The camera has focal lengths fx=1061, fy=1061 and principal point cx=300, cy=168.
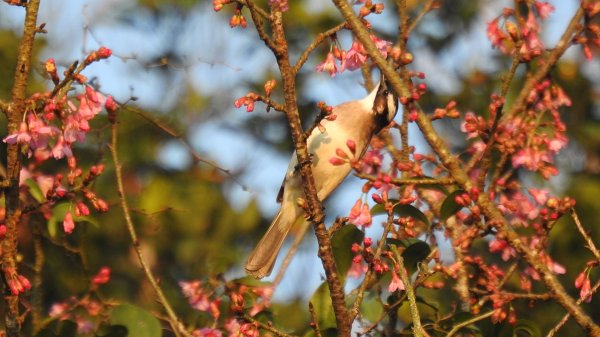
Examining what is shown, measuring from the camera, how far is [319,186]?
195 inches

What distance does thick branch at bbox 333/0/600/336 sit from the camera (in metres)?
Result: 2.68

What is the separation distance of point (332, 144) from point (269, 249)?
57cm

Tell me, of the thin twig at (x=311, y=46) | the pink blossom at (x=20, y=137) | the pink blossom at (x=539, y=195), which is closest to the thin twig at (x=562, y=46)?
the pink blossom at (x=539, y=195)

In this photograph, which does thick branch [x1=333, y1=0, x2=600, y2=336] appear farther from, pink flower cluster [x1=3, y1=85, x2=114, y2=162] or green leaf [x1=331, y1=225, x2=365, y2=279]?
pink flower cluster [x1=3, y1=85, x2=114, y2=162]

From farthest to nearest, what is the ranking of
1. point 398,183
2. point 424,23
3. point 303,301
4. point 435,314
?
point 424,23 → point 303,301 → point 435,314 → point 398,183

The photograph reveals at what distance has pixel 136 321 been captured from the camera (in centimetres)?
327

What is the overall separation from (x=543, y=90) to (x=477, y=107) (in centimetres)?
426

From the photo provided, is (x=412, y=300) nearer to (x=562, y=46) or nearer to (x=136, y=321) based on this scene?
(x=136, y=321)

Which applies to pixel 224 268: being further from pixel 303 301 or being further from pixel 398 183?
pixel 303 301

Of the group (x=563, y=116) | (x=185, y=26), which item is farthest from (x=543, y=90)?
(x=185, y=26)

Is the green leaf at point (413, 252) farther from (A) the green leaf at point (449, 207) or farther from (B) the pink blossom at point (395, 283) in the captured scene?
(A) the green leaf at point (449, 207)

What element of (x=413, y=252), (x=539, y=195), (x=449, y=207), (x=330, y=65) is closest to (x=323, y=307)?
(x=413, y=252)

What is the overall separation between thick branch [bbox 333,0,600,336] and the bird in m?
1.80

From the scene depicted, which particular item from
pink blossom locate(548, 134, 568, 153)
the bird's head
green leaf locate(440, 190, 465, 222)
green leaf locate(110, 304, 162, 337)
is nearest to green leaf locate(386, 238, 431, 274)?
green leaf locate(440, 190, 465, 222)
